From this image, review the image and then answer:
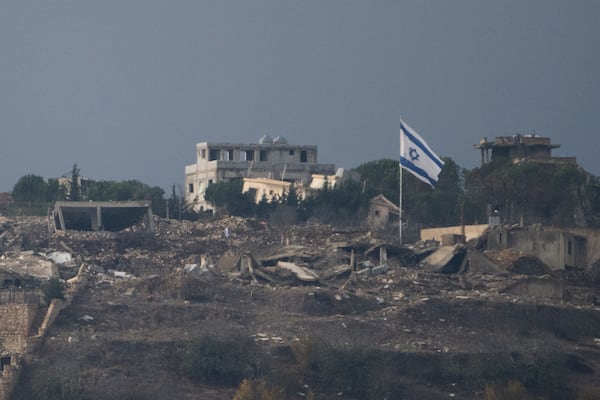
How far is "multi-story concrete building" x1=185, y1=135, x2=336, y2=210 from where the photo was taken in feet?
264

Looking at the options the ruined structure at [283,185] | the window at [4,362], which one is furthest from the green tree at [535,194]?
the window at [4,362]

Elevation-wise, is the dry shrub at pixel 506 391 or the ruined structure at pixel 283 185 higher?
the ruined structure at pixel 283 185

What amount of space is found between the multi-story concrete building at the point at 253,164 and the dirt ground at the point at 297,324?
64.6 feet

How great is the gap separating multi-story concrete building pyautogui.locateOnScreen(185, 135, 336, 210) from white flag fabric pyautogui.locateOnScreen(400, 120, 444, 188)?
632 inches

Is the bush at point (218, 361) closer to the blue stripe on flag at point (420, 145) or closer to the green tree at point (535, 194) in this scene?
the blue stripe on flag at point (420, 145)

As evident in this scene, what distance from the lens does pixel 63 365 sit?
150 feet

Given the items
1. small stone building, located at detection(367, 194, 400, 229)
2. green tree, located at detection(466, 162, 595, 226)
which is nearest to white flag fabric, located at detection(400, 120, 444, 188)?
green tree, located at detection(466, 162, 595, 226)

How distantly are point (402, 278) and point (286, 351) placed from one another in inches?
339

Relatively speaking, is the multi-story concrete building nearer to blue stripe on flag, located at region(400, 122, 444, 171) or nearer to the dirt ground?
blue stripe on flag, located at region(400, 122, 444, 171)

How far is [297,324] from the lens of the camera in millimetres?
49844

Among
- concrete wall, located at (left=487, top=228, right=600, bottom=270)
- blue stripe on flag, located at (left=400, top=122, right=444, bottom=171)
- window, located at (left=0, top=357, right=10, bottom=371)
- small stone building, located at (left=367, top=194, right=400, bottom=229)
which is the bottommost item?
window, located at (left=0, top=357, right=10, bottom=371)

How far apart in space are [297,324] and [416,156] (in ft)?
50.0

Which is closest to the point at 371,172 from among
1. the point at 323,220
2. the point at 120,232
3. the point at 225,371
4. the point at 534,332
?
the point at 323,220

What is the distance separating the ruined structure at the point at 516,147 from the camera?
82.9 m
